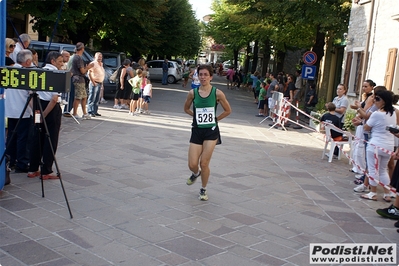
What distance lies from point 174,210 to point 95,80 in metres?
8.57

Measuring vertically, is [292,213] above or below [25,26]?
below

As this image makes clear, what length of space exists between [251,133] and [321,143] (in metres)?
2.04

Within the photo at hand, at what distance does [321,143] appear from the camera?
14117mm

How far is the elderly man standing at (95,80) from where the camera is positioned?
45.6ft

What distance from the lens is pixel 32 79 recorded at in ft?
18.2

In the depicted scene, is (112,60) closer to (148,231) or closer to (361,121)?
(361,121)

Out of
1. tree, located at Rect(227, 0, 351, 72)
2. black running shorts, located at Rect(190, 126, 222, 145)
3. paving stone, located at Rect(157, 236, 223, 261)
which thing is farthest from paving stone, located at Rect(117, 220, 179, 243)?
tree, located at Rect(227, 0, 351, 72)

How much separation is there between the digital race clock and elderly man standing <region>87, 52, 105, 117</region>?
825cm

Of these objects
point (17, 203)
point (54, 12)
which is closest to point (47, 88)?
point (17, 203)

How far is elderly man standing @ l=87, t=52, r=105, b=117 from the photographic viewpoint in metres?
13.9

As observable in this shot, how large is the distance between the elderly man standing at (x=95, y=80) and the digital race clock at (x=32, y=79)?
8.25 meters

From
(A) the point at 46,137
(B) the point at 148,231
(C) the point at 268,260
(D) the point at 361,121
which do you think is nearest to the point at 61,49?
(A) the point at 46,137

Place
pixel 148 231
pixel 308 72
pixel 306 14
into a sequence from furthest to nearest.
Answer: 1. pixel 306 14
2. pixel 308 72
3. pixel 148 231

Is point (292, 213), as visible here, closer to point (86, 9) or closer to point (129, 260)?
point (129, 260)
